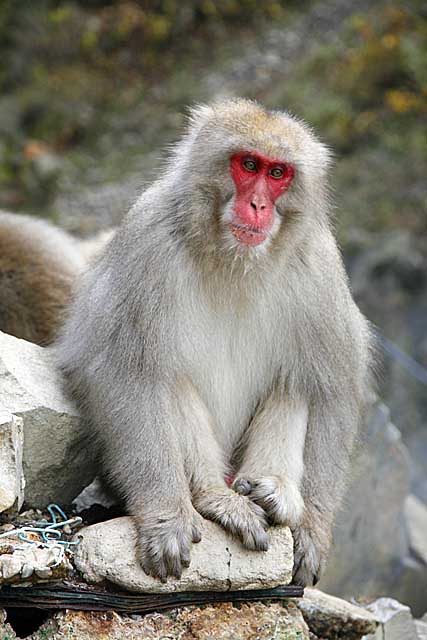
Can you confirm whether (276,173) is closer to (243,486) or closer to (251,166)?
(251,166)

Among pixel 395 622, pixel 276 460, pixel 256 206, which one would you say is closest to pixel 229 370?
pixel 276 460

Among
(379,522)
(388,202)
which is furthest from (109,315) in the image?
(388,202)

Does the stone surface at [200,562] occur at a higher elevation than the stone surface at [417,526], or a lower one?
higher

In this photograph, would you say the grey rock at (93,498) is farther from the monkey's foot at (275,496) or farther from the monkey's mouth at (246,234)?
the monkey's mouth at (246,234)

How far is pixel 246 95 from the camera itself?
41.8 feet

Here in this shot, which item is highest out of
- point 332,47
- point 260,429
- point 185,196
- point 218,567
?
point 332,47

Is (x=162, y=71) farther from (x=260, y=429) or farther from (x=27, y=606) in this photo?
(x=27, y=606)

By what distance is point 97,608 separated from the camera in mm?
3660

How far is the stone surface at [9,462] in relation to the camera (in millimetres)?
3561

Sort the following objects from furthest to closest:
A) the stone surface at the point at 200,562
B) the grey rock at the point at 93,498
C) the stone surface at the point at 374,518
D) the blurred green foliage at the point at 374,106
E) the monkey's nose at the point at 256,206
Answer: the blurred green foliage at the point at 374,106 < the stone surface at the point at 374,518 < the grey rock at the point at 93,498 < the monkey's nose at the point at 256,206 < the stone surface at the point at 200,562

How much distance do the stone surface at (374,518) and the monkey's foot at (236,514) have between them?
209 centimetres

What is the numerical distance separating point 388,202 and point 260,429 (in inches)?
267

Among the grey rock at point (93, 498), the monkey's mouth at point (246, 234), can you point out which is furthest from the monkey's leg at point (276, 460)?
the monkey's mouth at point (246, 234)

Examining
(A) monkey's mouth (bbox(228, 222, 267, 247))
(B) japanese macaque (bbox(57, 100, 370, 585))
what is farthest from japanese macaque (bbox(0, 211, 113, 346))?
(A) monkey's mouth (bbox(228, 222, 267, 247))
